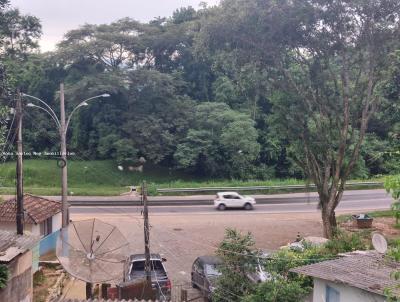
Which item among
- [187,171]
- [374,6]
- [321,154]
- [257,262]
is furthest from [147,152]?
[257,262]

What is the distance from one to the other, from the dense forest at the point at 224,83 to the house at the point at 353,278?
11166 mm

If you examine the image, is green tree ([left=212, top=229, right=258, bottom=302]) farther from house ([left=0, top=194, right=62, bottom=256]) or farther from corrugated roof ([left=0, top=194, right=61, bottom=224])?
corrugated roof ([left=0, top=194, right=61, bottom=224])

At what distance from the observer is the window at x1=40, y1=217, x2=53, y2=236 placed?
75.0 ft

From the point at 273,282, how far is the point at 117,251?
584 cm

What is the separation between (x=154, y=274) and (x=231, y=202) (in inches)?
628

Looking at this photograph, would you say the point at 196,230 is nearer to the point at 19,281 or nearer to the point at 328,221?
the point at 328,221

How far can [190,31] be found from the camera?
48.2 meters

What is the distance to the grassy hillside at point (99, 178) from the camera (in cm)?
4184

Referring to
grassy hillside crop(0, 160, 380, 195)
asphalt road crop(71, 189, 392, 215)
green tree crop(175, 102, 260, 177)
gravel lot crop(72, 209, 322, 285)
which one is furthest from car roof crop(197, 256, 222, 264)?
green tree crop(175, 102, 260, 177)

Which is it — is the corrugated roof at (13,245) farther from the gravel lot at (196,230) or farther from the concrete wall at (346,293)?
the gravel lot at (196,230)

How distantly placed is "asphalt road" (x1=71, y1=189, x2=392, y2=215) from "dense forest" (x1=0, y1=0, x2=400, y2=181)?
3.04 metres

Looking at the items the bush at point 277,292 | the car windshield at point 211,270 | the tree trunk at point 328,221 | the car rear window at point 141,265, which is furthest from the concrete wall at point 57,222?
the bush at point 277,292

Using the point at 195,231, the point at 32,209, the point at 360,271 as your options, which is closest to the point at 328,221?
the point at 195,231

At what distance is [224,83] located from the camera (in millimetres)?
47938
